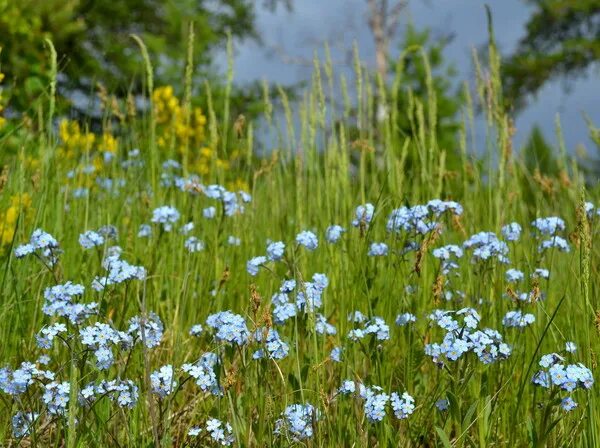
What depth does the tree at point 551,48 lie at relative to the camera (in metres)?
19.1

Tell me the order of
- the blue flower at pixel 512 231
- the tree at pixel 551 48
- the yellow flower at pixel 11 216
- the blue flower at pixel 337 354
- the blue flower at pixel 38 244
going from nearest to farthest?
the blue flower at pixel 337 354 < the blue flower at pixel 38 244 < the blue flower at pixel 512 231 < the yellow flower at pixel 11 216 < the tree at pixel 551 48

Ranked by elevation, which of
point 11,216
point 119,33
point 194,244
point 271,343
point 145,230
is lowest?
point 271,343

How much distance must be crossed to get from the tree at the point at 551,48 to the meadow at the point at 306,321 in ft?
54.6

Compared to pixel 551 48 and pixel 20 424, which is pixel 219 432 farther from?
pixel 551 48

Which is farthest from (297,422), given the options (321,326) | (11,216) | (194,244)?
(11,216)

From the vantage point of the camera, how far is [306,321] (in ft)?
7.50

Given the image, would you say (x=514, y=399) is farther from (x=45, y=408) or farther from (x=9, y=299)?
(x=9, y=299)

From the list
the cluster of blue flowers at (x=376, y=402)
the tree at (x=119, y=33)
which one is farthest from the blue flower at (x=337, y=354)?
the tree at (x=119, y=33)

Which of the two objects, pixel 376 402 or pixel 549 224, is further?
pixel 549 224

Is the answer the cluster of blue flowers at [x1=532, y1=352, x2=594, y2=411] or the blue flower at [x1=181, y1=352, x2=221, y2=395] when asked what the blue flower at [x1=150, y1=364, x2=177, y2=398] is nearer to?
the blue flower at [x1=181, y1=352, x2=221, y2=395]

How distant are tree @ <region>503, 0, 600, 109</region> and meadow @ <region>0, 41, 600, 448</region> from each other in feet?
54.6

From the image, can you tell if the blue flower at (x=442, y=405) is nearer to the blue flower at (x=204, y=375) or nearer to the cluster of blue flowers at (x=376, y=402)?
the cluster of blue flowers at (x=376, y=402)

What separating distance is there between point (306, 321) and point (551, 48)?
19.7 m

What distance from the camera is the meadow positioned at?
1.93 metres
